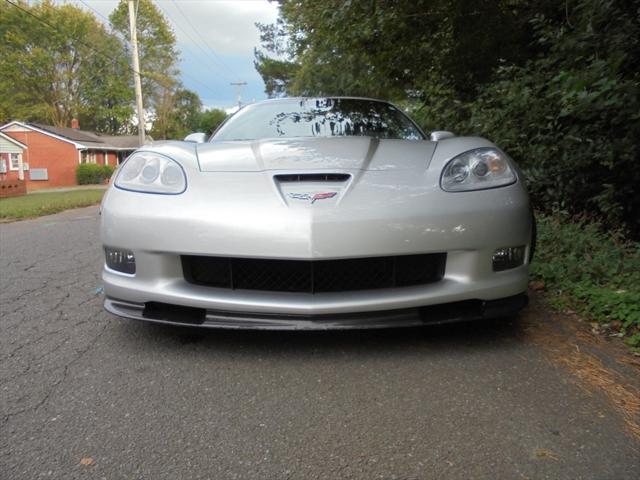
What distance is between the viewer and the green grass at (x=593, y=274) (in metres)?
2.64

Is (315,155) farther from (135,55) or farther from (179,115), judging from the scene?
(179,115)

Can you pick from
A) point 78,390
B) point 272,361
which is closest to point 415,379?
point 272,361

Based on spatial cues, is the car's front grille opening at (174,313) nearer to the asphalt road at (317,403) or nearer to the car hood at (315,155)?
the asphalt road at (317,403)

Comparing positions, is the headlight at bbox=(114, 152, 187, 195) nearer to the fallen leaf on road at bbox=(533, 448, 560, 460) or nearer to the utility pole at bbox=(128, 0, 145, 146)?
the fallen leaf on road at bbox=(533, 448, 560, 460)

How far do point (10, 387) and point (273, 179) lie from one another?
1.41 m

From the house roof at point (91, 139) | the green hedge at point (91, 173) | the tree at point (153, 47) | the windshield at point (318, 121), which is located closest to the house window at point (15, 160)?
the house roof at point (91, 139)

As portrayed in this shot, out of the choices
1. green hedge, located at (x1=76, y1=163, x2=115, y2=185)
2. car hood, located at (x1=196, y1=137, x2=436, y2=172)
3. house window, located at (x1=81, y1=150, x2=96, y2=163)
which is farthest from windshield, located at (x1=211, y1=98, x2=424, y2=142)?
house window, located at (x1=81, y1=150, x2=96, y2=163)

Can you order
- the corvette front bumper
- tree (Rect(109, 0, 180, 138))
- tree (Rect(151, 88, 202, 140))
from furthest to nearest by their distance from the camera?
tree (Rect(151, 88, 202, 140))
tree (Rect(109, 0, 180, 138))
the corvette front bumper

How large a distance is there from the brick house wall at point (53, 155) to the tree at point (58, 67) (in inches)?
267

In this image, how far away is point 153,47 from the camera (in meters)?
51.8

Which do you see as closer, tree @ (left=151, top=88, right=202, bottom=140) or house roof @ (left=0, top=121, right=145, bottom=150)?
house roof @ (left=0, top=121, right=145, bottom=150)

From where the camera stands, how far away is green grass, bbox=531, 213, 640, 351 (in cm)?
264

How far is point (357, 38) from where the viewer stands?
26.5ft

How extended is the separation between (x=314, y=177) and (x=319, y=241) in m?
0.37
